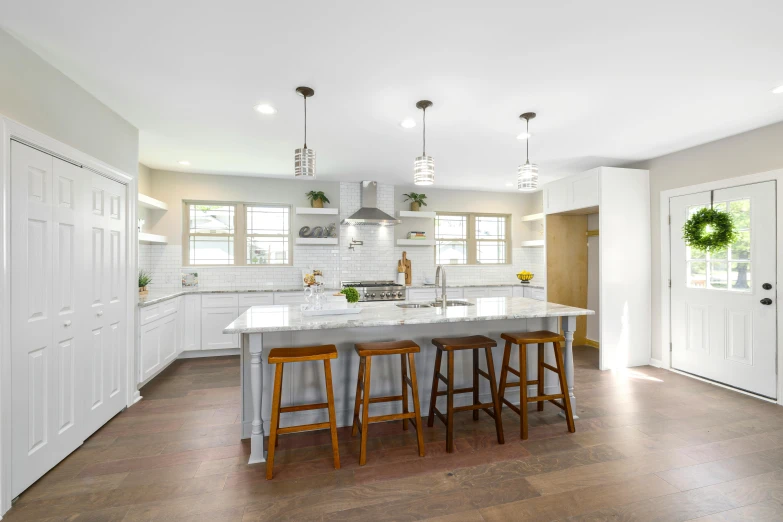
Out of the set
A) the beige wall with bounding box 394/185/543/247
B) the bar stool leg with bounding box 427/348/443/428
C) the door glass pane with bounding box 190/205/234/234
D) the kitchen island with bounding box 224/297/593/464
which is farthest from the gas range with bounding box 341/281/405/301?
the bar stool leg with bounding box 427/348/443/428

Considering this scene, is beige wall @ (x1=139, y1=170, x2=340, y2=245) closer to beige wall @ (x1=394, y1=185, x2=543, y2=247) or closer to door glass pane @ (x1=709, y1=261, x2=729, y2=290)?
beige wall @ (x1=394, y1=185, x2=543, y2=247)

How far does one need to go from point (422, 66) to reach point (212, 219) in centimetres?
433

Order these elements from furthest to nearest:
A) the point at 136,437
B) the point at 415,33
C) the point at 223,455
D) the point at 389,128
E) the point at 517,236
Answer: the point at 517,236 → the point at 389,128 → the point at 136,437 → the point at 223,455 → the point at 415,33

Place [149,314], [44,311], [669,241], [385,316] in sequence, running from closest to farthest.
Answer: [44,311], [385,316], [149,314], [669,241]

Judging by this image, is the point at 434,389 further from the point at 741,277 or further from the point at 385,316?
the point at 741,277

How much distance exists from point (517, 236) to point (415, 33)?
5365 millimetres

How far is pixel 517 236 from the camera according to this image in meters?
6.91

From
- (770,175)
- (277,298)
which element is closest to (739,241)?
(770,175)

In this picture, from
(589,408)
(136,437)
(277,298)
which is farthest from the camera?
(277,298)

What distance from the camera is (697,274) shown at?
408 cm

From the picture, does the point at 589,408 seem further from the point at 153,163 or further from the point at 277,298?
the point at 153,163

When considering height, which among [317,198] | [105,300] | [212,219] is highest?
[317,198]

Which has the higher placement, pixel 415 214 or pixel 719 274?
pixel 415 214

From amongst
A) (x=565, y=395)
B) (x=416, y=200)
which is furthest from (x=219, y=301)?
(x=565, y=395)
